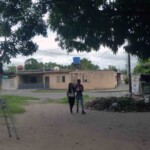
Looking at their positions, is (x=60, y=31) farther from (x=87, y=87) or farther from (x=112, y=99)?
(x=87, y=87)

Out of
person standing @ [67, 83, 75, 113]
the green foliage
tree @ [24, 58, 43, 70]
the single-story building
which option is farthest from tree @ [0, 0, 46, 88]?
tree @ [24, 58, 43, 70]

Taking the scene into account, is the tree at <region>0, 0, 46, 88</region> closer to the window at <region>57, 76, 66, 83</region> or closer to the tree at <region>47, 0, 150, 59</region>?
the tree at <region>47, 0, 150, 59</region>

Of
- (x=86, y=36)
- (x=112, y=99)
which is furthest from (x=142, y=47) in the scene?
(x=112, y=99)

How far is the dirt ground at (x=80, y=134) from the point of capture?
10297mm

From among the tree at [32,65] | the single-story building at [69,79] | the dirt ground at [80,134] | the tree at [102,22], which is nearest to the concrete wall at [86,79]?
the single-story building at [69,79]

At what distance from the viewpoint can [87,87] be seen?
59.6 metres

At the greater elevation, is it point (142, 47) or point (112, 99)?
point (142, 47)

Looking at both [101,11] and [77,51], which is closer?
[101,11]

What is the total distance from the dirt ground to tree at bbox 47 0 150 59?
259 centimetres

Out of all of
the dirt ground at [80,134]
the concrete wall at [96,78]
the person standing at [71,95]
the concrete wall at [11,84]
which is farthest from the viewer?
the concrete wall at [11,84]

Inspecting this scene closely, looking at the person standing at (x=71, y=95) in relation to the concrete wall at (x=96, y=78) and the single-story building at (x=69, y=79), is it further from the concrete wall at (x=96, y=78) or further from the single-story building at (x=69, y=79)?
the concrete wall at (x=96, y=78)

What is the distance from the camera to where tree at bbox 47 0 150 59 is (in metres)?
12.5

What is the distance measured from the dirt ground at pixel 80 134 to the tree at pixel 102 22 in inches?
102

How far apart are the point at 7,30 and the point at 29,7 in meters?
0.98
